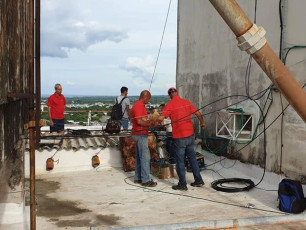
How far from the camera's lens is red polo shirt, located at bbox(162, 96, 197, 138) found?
7.70 meters

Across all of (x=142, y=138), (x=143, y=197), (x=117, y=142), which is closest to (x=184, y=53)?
(x=117, y=142)

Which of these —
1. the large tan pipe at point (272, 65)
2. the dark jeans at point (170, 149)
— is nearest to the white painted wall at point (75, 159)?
the dark jeans at point (170, 149)

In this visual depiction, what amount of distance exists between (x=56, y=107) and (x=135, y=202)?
4.94m

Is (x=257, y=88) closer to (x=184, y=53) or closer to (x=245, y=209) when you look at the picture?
(x=245, y=209)

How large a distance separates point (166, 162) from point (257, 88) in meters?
2.92

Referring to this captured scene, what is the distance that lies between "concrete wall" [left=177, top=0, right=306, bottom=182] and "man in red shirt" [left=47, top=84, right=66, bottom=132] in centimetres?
428

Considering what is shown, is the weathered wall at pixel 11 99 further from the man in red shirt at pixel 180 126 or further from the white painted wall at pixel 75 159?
the white painted wall at pixel 75 159

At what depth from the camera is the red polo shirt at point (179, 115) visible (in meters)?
7.70

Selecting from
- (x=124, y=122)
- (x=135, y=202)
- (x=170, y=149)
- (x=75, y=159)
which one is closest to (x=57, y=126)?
(x=75, y=159)

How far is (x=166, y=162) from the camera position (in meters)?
9.37

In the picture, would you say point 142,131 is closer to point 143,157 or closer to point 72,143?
point 143,157

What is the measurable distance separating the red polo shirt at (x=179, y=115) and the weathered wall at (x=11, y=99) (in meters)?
3.05

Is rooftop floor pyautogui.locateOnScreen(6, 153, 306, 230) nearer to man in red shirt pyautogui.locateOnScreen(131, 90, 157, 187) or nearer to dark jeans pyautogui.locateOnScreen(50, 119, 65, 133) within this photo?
man in red shirt pyautogui.locateOnScreen(131, 90, 157, 187)

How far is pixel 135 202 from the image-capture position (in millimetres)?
7047
